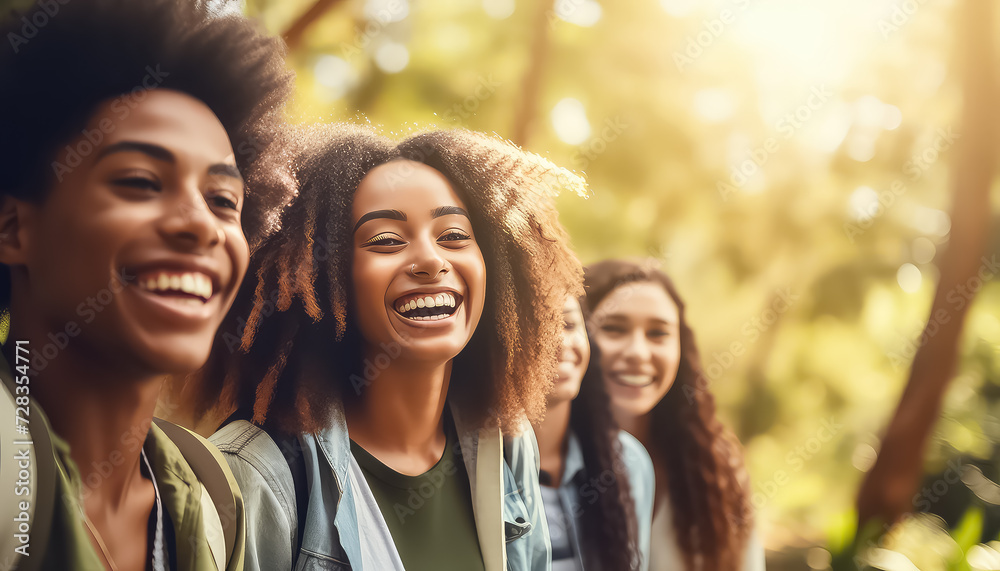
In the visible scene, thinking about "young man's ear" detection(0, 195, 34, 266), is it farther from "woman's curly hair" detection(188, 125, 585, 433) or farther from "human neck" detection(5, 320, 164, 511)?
"woman's curly hair" detection(188, 125, 585, 433)

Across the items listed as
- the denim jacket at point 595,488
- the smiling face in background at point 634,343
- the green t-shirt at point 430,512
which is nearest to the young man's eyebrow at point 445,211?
the green t-shirt at point 430,512

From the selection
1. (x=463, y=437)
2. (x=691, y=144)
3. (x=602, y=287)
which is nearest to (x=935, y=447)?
(x=691, y=144)

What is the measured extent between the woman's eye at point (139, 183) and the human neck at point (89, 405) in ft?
0.95

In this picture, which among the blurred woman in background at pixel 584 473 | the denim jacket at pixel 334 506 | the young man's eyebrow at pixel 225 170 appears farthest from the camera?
the blurred woman in background at pixel 584 473

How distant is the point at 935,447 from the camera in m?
3.98

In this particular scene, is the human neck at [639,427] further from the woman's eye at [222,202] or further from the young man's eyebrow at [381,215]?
the woman's eye at [222,202]

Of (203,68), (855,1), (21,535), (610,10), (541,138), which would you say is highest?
(855,1)

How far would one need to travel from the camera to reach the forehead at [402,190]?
5.32 feet

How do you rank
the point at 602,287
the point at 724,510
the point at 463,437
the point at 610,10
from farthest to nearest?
the point at 610,10
the point at 724,510
the point at 602,287
the point at 463,437

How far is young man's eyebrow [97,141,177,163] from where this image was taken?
3.94 feet

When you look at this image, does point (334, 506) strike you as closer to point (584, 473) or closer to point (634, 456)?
point (584, 473)

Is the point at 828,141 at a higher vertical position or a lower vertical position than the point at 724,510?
higher

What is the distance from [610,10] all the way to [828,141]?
181 cm

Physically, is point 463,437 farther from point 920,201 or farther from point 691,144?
point 920,201
